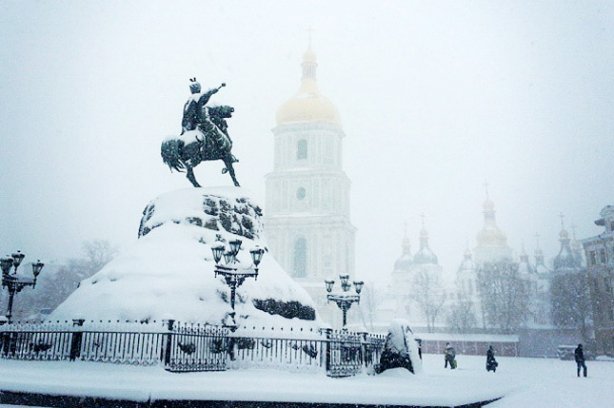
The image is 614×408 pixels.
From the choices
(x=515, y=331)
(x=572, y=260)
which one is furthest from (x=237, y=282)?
(x=572, y=260)

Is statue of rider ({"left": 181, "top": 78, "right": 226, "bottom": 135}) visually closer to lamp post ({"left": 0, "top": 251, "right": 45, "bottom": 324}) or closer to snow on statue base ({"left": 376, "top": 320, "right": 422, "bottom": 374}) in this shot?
lamp post ({"left": 0, "top": 251, "right": 45, "bottom": 324})

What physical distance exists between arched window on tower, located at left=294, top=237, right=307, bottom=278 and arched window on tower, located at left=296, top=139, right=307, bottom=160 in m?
9.03

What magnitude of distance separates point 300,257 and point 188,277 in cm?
4335

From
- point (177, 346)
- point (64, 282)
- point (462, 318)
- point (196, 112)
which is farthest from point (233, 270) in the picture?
point (462, 318)

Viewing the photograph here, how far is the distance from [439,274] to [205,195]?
2795 inches

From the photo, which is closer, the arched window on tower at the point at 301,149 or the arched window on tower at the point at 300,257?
the arched window on tower at the point at 300,257

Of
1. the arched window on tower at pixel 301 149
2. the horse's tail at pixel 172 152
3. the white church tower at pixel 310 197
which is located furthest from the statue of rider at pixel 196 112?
the arched window on tower at pixel 301 149

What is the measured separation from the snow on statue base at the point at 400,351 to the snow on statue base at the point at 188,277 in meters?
2.98

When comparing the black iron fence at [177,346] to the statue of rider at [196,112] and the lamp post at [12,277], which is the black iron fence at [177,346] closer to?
the lamp post at [12,277]

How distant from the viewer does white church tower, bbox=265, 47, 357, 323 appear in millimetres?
58469

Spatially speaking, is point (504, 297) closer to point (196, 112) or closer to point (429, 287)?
point (429, 287)

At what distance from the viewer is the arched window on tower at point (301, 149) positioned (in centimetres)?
6221

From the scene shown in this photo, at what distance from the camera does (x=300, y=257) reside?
59.9 metres

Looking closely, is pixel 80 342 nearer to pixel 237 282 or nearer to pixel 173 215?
pixel 237 282
